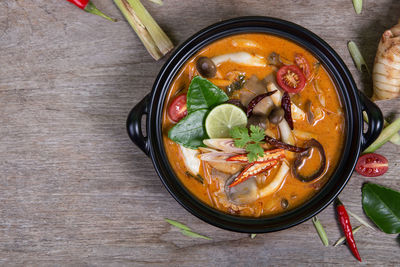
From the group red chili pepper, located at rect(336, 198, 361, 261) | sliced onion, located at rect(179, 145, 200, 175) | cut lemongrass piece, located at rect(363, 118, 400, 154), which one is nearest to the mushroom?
sliced onion, located at rect(179, 145, 200, 175)

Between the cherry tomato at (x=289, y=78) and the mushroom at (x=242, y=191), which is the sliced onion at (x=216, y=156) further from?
the cherry tomato at (x=289, y=78)

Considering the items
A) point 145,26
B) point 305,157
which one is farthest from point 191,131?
point 145,26

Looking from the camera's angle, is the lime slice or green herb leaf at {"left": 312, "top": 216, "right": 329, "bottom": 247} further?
green herb leaf at {"left": 312, "top": 216, "right": 329, "bottom": 247}

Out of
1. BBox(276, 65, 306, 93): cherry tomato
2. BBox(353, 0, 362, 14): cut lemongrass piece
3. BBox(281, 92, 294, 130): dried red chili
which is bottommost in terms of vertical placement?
BBox(281, 92, 294, 130): dried red chili

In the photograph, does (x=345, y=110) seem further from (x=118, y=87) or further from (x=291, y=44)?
(x=118, y=87)

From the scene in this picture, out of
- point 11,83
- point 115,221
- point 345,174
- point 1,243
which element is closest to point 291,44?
point 345,174

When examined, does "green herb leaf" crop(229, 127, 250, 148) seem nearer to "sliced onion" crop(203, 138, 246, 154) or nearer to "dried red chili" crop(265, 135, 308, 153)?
"sliced onion" crop(203, 138, 246, 154)
